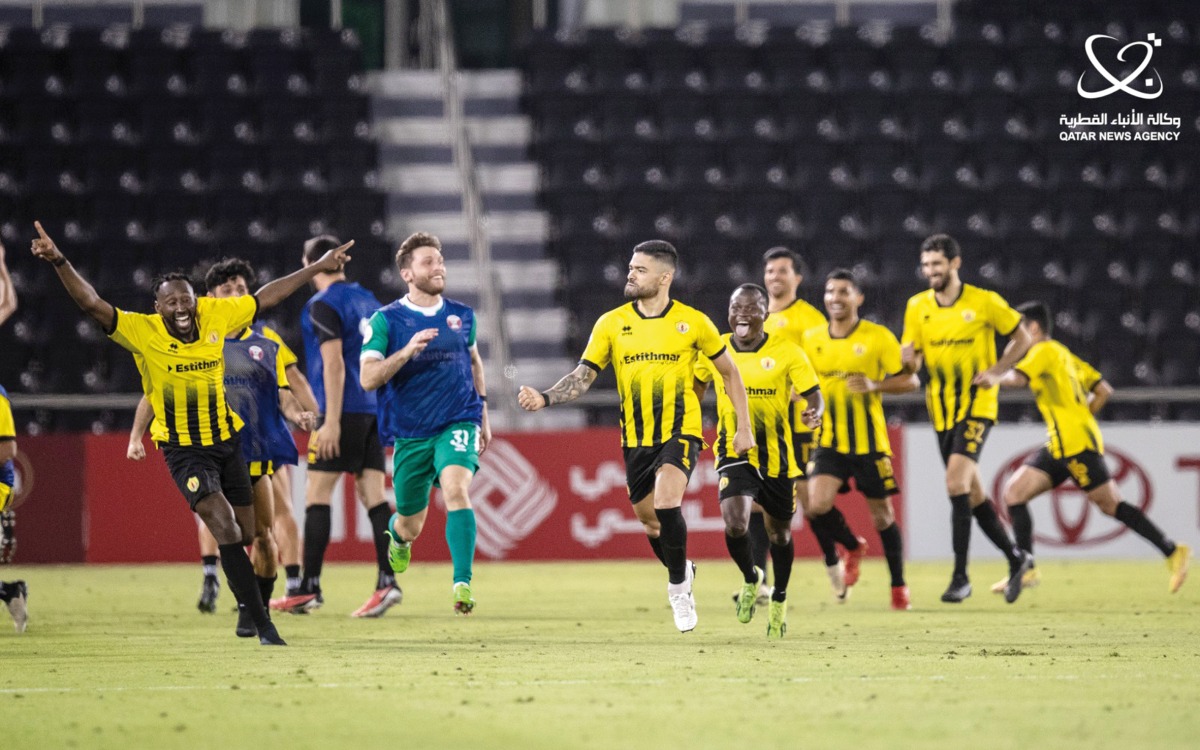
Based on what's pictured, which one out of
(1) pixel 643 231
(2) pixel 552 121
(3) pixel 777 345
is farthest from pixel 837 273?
(2) pixel 552 121

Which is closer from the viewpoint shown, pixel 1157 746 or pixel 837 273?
pixel 1157 746

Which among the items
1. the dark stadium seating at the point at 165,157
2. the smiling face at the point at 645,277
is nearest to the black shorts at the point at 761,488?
the smiling face at the point at 645,277

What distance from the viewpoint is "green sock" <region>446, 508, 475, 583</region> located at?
8.78 meters

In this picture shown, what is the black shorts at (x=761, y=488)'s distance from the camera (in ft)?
27.9

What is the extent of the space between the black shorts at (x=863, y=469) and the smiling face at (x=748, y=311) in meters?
2.00

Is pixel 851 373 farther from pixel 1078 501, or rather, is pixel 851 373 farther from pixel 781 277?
pixel 1078 501

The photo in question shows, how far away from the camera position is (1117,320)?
17.8 meters

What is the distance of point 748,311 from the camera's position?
8953mm

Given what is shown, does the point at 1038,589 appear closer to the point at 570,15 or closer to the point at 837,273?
the point at 837,273

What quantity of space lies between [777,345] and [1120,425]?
23.8 feet

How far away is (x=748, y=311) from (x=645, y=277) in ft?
3.10

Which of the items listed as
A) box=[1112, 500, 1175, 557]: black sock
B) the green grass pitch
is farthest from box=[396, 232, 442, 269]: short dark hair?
box=[1112, 500, 1175, 557]: black sock

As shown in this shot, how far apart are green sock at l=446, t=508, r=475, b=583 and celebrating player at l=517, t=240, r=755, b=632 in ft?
3.42

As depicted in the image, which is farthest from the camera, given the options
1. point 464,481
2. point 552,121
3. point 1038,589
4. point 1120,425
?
point 552,121
